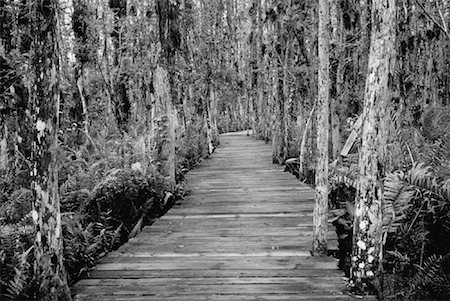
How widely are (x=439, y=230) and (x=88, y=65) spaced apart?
9588mm

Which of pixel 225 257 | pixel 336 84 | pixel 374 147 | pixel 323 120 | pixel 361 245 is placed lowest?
pixel 225 257

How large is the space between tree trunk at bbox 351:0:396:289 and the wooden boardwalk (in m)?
0.46

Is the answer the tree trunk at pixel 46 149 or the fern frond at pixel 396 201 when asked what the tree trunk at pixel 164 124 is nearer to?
the fern frond at pixel 396 201

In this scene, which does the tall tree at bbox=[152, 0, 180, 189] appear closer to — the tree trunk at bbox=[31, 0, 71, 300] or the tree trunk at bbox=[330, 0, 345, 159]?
the tree trunk at bbox=[330, 0, 345, 159]

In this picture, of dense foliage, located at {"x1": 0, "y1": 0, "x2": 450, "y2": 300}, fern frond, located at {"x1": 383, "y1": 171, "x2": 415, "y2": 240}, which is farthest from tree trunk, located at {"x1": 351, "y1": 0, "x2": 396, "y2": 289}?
fern frond, located at {"x1": 383, "y1": 171, "x2": 415, "y2": 240}

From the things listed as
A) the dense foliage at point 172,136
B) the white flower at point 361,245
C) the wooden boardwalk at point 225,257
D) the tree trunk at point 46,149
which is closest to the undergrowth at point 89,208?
the dense foliage at point 172,136

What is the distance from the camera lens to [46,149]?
3.99 m

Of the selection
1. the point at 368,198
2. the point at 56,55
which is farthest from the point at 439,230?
the point at 56,55

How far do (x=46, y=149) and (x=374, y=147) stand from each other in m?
3.07

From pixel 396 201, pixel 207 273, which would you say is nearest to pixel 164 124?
pixel 207 273

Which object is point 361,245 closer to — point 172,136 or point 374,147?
point 374,147

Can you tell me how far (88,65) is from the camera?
11930 millimetres

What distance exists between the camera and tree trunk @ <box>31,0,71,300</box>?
3.91 m

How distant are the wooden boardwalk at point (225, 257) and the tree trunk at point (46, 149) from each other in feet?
1.74
